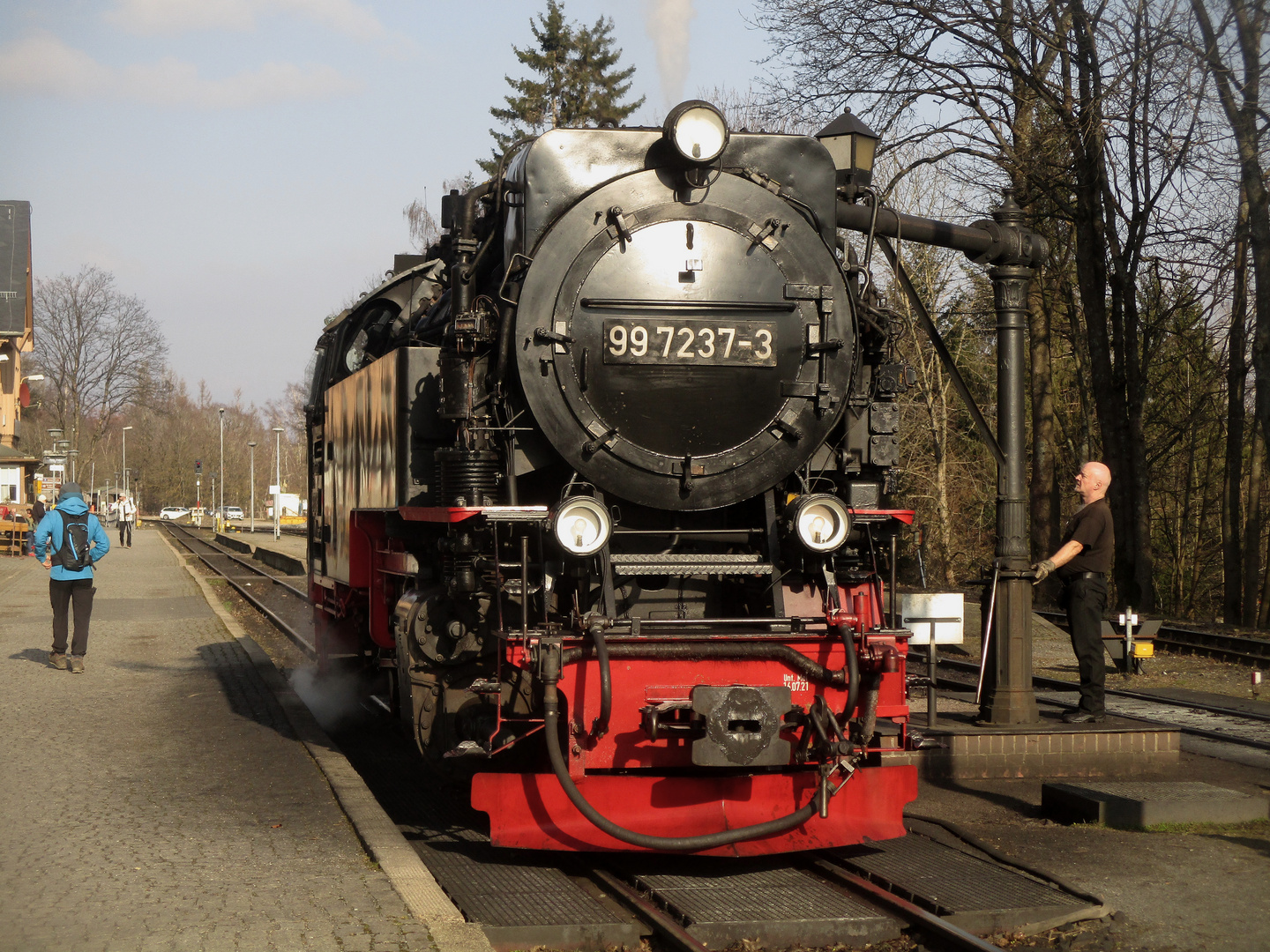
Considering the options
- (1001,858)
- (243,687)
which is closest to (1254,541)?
(243,687)

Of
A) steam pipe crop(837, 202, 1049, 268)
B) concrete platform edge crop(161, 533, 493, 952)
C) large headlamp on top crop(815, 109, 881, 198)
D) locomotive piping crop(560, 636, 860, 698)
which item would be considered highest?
large headlamp on top crop(815, 109, 881, 198)

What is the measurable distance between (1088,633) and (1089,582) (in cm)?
32

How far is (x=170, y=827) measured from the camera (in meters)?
5.78

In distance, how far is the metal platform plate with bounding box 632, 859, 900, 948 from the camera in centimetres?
439

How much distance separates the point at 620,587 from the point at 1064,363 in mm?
24742

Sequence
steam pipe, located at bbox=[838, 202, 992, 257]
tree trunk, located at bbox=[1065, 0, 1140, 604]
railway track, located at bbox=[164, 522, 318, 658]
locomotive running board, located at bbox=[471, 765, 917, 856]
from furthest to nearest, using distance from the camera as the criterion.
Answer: tree trunk, located at bbox=[1065, 0, 1140, 604] < railway track, located at bbox=[164, 522, 318, 658] < steam pipe, located at bbox=[838, 202, 992, 257] < locomotive running board, located at bbox=[471, 765, 917, 856]

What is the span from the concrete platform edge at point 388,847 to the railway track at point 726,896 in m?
0.15

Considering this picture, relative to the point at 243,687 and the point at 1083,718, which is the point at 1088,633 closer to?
the point at 1083,718

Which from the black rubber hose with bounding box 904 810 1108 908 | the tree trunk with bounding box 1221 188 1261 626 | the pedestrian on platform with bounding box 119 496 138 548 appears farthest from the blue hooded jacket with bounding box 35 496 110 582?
the pedestrian on platform with bounding box 119 496 138 548

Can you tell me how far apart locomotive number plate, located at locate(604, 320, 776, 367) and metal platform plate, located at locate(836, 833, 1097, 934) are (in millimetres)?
2205

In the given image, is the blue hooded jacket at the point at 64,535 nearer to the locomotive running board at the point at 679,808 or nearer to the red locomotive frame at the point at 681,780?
the red locomotive frame at the point at 681,780

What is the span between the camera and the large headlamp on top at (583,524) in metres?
5.24

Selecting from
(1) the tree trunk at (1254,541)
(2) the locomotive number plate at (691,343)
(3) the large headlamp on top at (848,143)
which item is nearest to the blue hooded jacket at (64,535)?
(2) the locomotive number plate at (691,343)

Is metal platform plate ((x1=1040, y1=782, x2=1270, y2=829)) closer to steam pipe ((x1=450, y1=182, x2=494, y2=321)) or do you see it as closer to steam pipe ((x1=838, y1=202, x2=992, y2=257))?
steam pipe ((x1=838, y1=202, x2=992, y2=257))
